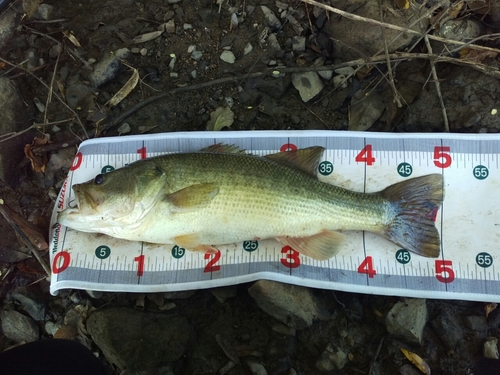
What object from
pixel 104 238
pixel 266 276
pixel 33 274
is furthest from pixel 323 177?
pixel 33 274

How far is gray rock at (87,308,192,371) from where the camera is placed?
265cm

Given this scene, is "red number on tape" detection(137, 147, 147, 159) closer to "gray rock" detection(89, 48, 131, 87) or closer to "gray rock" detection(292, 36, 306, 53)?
"gray rock" detection(89, 48, 131, 87)

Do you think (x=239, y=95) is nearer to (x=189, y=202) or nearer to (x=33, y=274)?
(x=189, y=202)

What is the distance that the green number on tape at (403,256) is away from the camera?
9.46 feet

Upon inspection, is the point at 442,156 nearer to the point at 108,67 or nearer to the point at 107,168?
the point at 107,168

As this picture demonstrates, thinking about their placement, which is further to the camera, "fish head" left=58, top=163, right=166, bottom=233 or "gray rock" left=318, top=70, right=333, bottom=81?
"gray rock" left=318, top=70, right=333, bottom=81

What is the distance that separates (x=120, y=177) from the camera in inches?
104

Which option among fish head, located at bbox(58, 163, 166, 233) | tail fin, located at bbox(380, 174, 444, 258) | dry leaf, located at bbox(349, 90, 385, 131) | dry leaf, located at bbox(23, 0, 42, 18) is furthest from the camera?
dry leaf, located at bbox(23, 0, 42, 18)

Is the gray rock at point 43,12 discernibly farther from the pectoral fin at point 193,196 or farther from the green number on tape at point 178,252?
the green number on tape at point 178,252

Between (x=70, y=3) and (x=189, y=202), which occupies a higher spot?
Answer: (x=70, y=3)

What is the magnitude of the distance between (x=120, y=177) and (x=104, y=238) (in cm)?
67

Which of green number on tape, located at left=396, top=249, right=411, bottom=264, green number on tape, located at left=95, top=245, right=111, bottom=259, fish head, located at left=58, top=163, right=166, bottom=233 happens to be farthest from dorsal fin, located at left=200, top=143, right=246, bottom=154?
green number on tape, located at left=396, top=249, right=411, bottom=264

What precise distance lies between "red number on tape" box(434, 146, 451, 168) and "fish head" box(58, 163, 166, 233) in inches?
87.9

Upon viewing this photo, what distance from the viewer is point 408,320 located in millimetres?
2682
